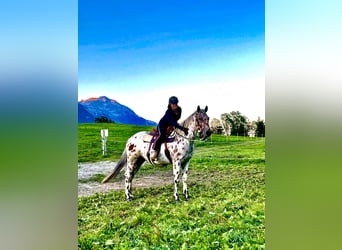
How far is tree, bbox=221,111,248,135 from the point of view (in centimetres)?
615

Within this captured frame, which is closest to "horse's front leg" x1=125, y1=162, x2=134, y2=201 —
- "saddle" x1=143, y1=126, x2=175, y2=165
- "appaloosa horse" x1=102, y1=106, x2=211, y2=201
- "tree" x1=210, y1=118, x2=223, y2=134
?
"appaloosa horse" x1=102, y1=106, x2=211, y2=201

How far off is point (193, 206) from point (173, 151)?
677 mm

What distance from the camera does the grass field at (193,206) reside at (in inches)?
235

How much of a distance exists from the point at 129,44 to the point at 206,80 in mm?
1002

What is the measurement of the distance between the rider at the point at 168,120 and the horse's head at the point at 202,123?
221mm

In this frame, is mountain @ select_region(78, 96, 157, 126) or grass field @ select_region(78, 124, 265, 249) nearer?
grass field @ select_region(78, 124, 265, 249)

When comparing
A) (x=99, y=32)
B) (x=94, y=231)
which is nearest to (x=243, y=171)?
(x=94, y=231)

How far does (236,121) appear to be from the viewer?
6.21m

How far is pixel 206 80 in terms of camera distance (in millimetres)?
6160

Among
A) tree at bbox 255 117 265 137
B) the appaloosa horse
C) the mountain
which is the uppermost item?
the mountain

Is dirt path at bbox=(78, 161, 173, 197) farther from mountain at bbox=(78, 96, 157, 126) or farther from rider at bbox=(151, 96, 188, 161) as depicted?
mountain at bbox=(78, 96, 157, 126)

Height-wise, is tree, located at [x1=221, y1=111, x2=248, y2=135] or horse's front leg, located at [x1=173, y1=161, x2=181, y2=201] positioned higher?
tree, located at [x1=221, y1=111, x2=248, y2=135]
